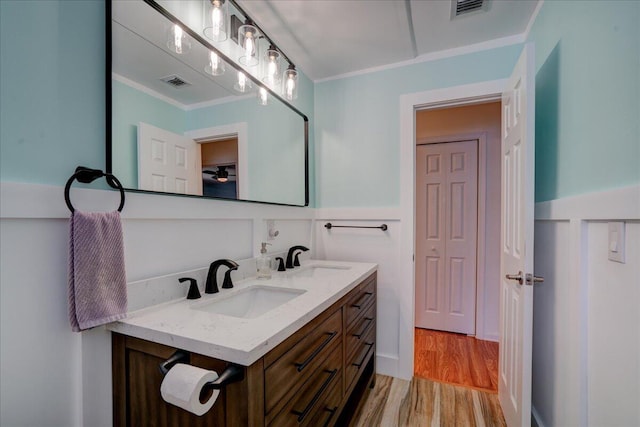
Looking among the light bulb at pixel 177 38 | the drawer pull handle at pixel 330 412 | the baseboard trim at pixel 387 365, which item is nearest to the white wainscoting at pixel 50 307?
the light bulb at pixel 177 38

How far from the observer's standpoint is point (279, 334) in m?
0.84

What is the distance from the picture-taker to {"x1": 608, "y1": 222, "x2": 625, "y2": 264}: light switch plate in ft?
2.73

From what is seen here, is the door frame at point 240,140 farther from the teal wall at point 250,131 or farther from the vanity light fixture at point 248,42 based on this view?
the vanity light fixture at point 248,42

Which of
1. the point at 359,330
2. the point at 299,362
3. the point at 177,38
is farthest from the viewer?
the point at 359,330

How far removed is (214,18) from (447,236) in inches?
105

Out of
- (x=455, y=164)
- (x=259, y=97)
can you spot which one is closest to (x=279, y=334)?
(x=259, y=97)

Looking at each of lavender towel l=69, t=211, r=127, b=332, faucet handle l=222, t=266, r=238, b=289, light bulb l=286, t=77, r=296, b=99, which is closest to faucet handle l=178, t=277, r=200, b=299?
faucet handle l=222, t=266, r=238, b=289

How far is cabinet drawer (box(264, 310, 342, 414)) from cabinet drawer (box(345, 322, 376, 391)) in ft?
0.79

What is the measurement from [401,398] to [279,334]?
60.0 inches

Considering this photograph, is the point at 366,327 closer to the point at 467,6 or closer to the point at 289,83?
the point at 289,83

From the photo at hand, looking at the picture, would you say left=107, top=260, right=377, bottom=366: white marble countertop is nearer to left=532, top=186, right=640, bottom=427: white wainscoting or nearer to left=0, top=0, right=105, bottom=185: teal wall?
left=0, top=0, right=105, bottom=185: teal wall

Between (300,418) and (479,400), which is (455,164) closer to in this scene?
(479,400)

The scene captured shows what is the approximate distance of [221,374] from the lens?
746 millimetres

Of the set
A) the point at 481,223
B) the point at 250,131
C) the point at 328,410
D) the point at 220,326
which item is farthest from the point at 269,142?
the point at 481,223
